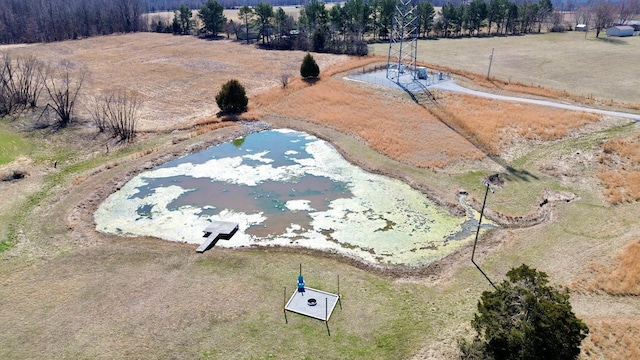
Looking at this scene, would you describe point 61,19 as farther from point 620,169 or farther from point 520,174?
point 620,169

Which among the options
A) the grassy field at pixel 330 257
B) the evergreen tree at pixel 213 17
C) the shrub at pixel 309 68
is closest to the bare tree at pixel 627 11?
the shrub at pixel 309 68

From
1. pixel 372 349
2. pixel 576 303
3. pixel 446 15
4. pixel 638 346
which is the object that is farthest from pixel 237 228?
pixel 446 15

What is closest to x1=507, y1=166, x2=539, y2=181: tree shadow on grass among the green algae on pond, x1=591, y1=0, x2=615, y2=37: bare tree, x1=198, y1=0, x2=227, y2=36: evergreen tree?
the green algae on pond

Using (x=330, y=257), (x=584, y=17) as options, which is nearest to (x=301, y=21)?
(x=330, y=257)

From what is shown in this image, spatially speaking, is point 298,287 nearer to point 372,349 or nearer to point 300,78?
point 372,349

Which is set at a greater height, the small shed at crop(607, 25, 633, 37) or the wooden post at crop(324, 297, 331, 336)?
the small shed at crop(607, 25, 633, 37)

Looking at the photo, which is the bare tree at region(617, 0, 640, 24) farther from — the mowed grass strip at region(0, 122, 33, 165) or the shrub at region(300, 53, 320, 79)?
the mowed grass strip at region(0, 122, 33, 165)
